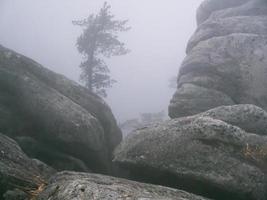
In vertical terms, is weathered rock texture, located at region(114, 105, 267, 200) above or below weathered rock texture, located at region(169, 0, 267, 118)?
below

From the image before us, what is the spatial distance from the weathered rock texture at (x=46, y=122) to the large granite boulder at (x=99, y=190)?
7.86 m

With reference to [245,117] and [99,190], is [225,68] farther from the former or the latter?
[99,190]

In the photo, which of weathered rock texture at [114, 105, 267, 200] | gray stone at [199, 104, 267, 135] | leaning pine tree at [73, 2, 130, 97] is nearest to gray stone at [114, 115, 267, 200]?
weathered rock texture at [114, 105, 267, 200]

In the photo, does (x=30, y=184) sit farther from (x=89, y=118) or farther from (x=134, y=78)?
(x=134, y=78)

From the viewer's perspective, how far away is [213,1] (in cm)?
3700

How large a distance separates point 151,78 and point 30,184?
590 feet

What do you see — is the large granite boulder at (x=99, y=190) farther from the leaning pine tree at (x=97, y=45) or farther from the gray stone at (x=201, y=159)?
the leaning pine tree at (x=97, y=45)

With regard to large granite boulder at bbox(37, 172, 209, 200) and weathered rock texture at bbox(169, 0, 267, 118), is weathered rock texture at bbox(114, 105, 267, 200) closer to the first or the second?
large granite boulder at bbox(37, 172, 209, 200)

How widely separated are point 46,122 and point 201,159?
998cm

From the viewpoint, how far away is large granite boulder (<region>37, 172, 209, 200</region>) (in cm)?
1009

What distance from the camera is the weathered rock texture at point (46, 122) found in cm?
2028

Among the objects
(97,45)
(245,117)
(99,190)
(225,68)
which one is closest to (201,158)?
(245,117)

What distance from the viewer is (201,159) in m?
14.9

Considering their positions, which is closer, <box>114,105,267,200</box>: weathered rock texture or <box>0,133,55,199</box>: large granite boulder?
<box>0,133,55,199</box>: large granite boulder
